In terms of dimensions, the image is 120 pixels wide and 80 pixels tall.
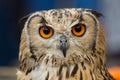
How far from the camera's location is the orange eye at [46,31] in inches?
192

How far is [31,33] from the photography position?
16.4 ft

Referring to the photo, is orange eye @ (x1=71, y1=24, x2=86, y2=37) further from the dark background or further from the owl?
the dark background

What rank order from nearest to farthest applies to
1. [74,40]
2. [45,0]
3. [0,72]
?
[74,40]
[0,72]
[45,0]

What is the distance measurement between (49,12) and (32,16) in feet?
0.49

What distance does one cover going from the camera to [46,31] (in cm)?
490

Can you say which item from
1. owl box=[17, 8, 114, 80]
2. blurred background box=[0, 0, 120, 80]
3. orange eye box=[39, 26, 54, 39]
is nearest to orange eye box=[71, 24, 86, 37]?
owl box=[17, 8, 114, 80]

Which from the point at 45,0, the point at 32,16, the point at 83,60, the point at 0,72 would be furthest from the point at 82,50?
the point at 45,0

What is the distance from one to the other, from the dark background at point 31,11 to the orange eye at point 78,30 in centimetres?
380

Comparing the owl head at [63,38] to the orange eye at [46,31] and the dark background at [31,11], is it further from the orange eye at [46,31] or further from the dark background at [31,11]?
the dark background at [31,11]

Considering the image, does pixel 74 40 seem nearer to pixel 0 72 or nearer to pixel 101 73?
pixel 101 73

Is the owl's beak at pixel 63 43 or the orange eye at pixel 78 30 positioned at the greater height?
the orange eye at pixel 78 30

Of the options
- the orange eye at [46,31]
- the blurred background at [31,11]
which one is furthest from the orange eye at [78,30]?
the blurred background at [31,11]

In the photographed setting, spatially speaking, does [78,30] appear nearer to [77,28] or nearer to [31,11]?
[77,28]

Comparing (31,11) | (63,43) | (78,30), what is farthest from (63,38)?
(31,11)
